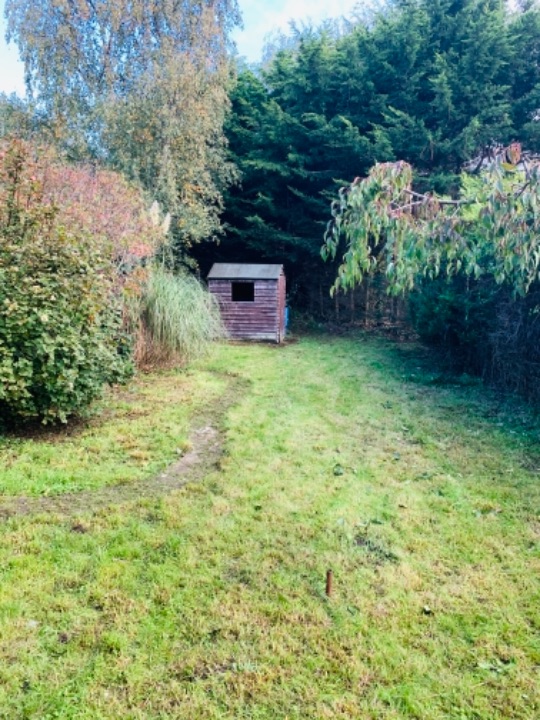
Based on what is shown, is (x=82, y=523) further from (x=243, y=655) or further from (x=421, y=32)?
Result: (x=421, y=32)

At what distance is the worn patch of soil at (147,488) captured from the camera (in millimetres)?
3148

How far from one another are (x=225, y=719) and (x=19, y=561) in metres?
1.45

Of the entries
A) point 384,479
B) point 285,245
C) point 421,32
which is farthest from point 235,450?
point 421,32

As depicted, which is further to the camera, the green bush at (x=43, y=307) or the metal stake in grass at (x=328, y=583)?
the green bush at (x=43, y=307)

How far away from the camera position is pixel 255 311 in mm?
10914

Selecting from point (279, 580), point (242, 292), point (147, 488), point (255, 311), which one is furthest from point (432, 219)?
point (242, 292)

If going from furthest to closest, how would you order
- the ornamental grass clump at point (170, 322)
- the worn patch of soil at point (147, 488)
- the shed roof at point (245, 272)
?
the shed roof at point (245, 272), the ornamental grass clump at point (170, 322), the worn patch of soil at point (147, 488)

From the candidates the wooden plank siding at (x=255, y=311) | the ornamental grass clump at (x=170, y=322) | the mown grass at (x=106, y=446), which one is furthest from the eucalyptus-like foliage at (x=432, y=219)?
the wooden plank siding at (x=255, y=311)

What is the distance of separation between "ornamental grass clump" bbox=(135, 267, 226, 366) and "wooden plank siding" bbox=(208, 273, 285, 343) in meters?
3.29

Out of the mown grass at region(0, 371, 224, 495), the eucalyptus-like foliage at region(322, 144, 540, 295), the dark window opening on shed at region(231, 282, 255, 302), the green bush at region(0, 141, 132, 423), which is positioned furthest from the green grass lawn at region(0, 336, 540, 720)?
the dark window opening on shed at region(231, 282, 255, 302)

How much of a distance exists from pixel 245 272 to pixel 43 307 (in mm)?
7132

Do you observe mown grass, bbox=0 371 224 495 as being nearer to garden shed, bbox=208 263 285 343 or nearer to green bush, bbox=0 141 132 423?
green bush, bbox=0 141 132 423

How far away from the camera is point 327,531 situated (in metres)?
2.98

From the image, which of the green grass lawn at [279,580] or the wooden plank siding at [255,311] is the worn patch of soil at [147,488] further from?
the wooden plank siding at [255,311]
